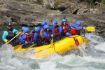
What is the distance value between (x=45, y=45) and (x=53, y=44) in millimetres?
331

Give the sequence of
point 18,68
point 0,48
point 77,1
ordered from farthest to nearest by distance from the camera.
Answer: point 77,1
point 0,48
point 18,68

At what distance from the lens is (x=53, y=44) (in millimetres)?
13977

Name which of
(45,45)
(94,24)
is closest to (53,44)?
(45,45)

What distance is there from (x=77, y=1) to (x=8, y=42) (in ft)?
28.2

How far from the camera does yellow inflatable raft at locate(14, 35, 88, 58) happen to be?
13781 millimetres

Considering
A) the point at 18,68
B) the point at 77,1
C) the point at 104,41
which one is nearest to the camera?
the point at 18,68

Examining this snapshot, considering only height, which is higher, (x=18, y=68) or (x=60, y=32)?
(x=60, y=32)

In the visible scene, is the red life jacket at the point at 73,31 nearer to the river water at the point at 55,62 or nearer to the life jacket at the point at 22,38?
the river water at the point at 55,62

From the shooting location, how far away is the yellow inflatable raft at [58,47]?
13781 millimetres

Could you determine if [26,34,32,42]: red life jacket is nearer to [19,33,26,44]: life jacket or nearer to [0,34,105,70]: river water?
[19,33,26,44]: life jacket

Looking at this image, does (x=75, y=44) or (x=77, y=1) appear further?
(x=77, y=1)

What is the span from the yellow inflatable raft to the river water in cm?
21

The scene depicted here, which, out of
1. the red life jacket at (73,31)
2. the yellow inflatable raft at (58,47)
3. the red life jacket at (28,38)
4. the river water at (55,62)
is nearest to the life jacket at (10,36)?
the river water at (55,62)

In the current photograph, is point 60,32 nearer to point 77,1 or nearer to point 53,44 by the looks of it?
point 53,44
